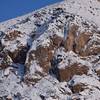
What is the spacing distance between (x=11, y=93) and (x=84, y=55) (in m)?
8.29

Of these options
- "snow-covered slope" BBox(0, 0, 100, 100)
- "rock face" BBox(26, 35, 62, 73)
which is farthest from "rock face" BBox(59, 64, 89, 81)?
"rock face" BBox(26, 35, 62, 73)

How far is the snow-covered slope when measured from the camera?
4031 cm

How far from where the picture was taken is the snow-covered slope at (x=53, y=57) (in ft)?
132

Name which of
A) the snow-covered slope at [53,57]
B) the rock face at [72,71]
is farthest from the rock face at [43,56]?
the rock face at [72,71]

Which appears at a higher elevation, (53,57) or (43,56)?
(43,56)

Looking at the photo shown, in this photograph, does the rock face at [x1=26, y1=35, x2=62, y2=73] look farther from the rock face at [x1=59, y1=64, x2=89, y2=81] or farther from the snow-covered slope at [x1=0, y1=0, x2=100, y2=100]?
the rock face at [x1=59, y1=64, x2=89, y2=81]

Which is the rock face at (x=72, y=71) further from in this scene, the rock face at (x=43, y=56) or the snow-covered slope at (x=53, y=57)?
the rock face at (x=43, y=56)

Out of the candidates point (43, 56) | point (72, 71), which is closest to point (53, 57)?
point (43, 56)

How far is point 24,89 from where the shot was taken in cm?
4097

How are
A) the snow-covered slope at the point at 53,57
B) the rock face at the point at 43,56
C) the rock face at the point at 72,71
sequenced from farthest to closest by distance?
the rock face at the point at 43,56 < the rock face at the point at 72,71 < the snow-covered slope at the point at 53,57

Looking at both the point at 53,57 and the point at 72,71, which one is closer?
the point at 72,71

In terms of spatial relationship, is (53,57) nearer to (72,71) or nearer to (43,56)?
(43,56)

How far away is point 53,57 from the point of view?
44281 mm

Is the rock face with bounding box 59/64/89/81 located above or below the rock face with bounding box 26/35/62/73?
below
